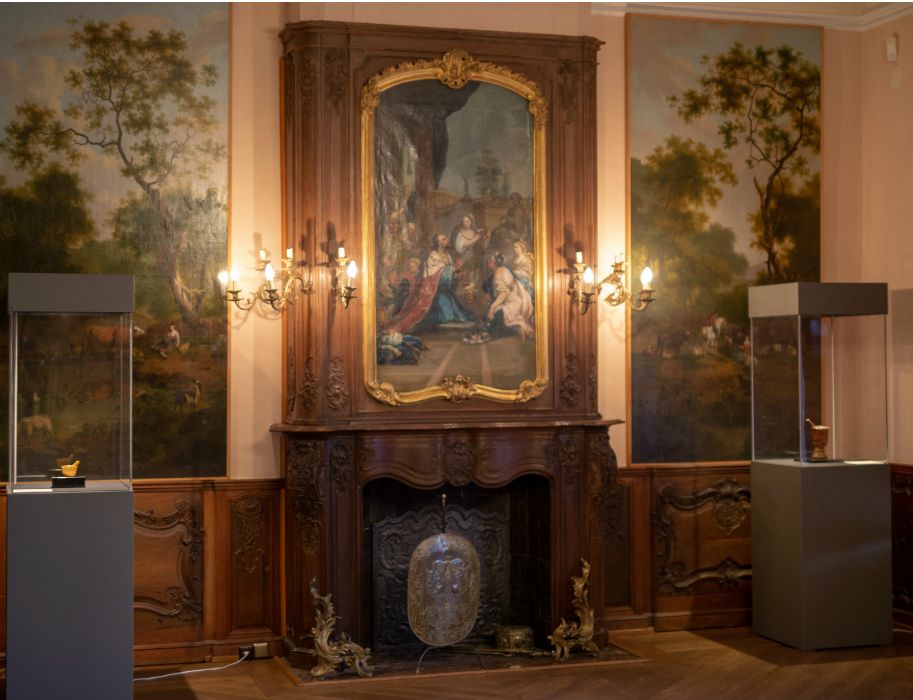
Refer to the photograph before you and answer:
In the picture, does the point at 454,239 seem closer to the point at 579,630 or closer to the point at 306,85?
the point at 306,85

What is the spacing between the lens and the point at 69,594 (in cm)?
655

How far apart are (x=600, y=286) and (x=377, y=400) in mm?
1683

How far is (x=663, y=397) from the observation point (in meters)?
8.76

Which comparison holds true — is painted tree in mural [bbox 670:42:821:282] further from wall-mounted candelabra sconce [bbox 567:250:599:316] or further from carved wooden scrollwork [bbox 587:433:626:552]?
carved wooden scrollwork [bbox 587:433:626:552]

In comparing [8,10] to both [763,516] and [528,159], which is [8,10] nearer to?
[528,159]

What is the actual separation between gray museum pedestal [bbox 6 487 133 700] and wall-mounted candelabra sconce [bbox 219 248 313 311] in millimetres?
1628

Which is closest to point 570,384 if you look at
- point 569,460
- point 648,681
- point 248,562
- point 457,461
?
point 569,460

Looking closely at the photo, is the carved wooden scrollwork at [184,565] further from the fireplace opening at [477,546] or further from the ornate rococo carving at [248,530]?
the fireplace opening at [477,546]

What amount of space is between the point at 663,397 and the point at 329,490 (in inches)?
101

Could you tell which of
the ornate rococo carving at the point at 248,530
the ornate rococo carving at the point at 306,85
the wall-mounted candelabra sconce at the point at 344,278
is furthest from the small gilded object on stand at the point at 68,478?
the ornate rococo carving at the point at 306,85

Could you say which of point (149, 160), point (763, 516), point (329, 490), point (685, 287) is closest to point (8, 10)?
point (149, 160)

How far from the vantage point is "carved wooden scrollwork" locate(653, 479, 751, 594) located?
874cm

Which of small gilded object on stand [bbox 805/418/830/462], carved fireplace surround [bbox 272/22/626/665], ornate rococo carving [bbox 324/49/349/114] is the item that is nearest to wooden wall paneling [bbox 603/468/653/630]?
carved fireplace surround [bbox 272/22/626/665]

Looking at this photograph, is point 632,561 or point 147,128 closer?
point 147,128
